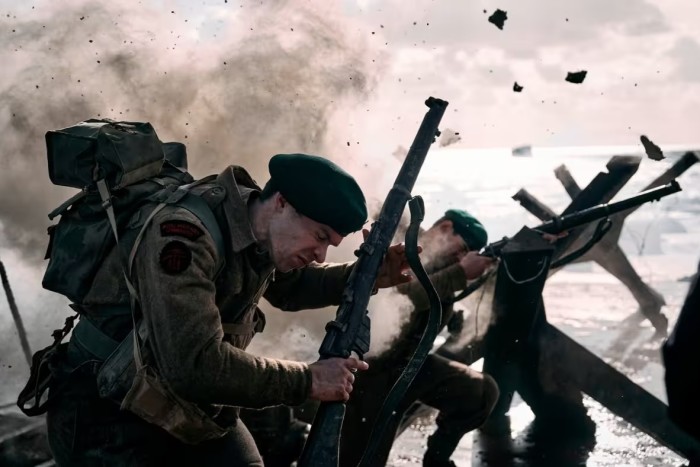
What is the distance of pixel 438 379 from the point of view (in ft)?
16.7

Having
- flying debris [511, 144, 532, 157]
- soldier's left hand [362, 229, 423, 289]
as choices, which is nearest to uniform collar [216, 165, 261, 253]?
soldier's left hand [362, 229, 423, 289]

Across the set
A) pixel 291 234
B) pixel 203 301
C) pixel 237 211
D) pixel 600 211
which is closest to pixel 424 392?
pixel 600 211

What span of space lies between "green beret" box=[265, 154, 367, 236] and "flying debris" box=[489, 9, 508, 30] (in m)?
2.50

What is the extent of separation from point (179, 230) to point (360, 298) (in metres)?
0.85

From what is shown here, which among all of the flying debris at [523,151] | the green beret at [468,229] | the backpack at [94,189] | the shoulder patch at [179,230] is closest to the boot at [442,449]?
the green beret at [468,229]

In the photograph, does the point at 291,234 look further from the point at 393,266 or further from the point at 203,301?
the point at 393,266

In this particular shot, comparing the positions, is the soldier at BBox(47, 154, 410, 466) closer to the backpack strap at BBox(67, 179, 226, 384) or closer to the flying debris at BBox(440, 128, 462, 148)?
the backpack strap at BBox(67, 179, 226, 384)

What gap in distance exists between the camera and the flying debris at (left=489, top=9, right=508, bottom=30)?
470cm

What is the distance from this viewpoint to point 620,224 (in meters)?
9.20

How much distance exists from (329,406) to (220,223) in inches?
28.9

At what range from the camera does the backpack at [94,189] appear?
2525 millimetres

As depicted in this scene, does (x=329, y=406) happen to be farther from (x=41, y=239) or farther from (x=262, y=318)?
(x=41, y=239)

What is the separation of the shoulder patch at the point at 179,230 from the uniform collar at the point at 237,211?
0.55ft

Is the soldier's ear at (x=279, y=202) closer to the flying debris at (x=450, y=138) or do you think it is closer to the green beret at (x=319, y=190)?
the green beret at (x=319, y=190)
